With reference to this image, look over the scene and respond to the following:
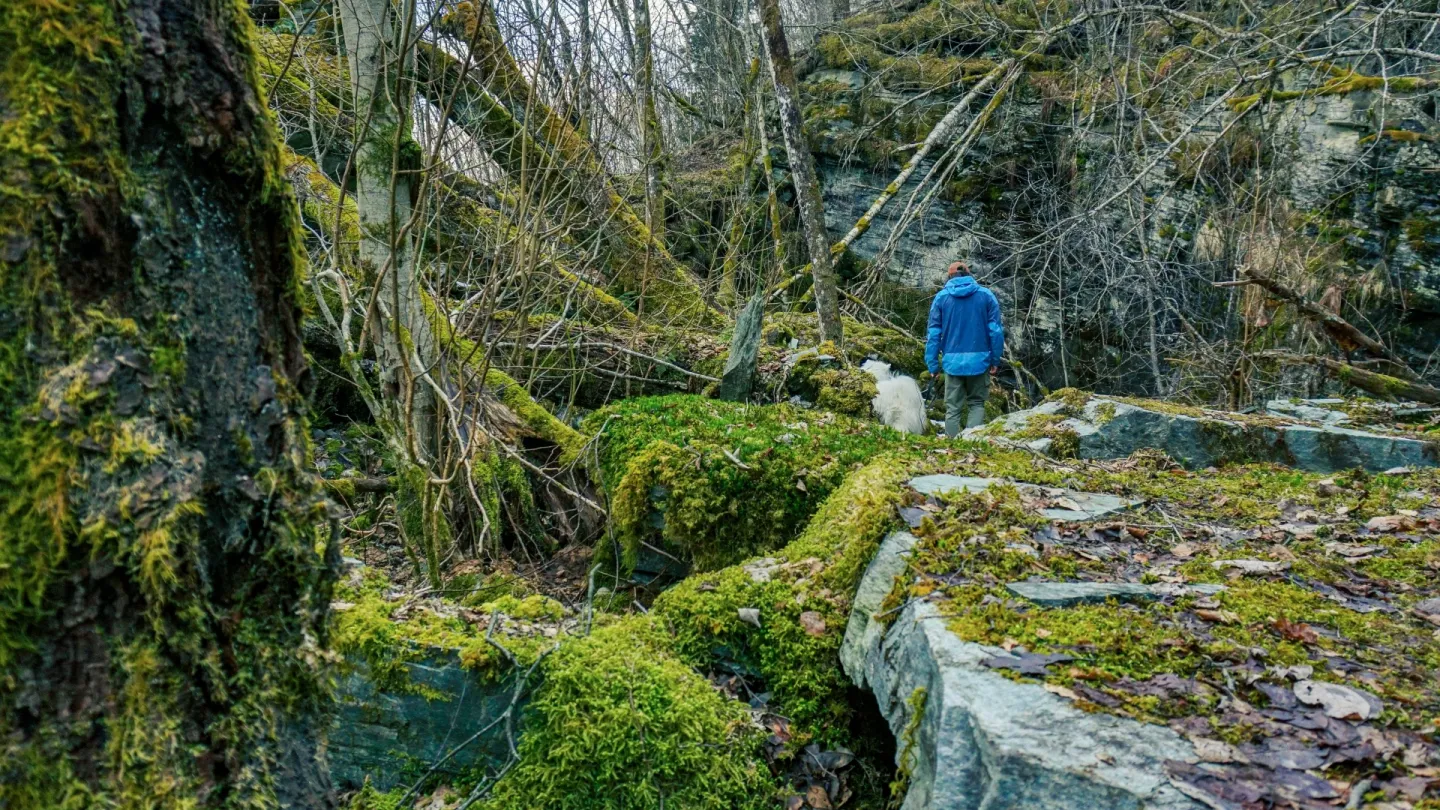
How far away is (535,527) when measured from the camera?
265 inches

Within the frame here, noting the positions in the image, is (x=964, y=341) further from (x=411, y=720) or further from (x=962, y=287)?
(x=411, y=720)

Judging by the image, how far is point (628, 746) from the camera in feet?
10.3

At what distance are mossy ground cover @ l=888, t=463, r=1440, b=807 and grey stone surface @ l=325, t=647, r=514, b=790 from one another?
5.92ft

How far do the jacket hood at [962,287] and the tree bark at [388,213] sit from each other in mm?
5825

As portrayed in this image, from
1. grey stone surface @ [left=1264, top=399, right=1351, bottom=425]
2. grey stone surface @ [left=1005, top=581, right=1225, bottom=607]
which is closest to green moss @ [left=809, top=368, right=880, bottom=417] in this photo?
grey stone surface @ [left=1264, top=399, right=1351, bottom=425]

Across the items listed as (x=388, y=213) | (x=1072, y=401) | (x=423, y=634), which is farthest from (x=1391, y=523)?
(x=388, y=213)

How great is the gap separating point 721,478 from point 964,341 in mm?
4848

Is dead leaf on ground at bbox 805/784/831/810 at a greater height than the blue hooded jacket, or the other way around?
the blue hooded jacket

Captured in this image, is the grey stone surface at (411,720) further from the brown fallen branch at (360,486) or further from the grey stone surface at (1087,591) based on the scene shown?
the brown fallen branch at (360,486)

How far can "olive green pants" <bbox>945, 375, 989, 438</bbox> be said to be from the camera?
9375mm

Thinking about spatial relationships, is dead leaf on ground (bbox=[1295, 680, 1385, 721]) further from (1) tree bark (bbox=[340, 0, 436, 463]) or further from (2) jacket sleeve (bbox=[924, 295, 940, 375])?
(2) jacket sleeve (bbox=[924, 295, 940, 375])

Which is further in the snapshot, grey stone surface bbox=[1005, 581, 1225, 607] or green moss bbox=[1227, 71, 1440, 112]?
green moss bbox=[1227, 71, 1440, 112]

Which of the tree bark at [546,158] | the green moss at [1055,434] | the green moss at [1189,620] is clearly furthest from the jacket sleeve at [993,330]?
the green moss at [1189,620]

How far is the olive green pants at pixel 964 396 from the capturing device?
938 centimetres
